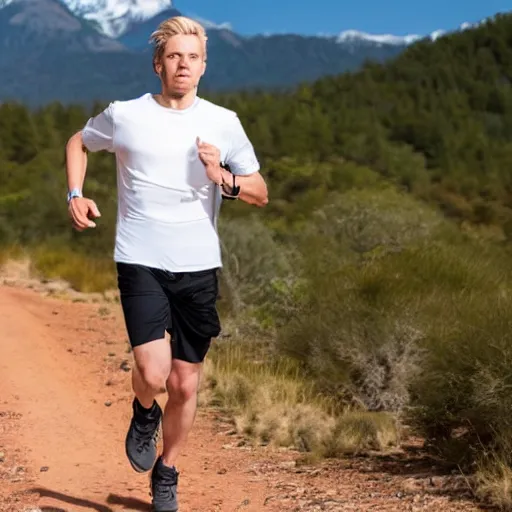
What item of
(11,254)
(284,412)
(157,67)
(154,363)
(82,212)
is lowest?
(11,254)

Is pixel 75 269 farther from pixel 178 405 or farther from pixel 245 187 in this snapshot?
pixel 245 187

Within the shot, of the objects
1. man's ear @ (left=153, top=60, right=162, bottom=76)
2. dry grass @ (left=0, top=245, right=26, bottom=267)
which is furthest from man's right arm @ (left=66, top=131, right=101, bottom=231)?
dry grass @ (left=0, top=245, right=26, bottom=267)

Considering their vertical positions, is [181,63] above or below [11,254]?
above

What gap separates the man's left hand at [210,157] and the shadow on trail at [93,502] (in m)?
1.69

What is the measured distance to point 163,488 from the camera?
452 cm

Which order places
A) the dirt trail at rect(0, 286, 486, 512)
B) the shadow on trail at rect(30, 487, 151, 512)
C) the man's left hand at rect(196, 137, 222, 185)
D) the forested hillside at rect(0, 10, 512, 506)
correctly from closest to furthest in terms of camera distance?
the man's left hand at rect(196, 137, 222, 185)
the shadow on trail at rect(30, 487, 151, 512)
the dirt trail at rect(0, 286, 486, 512)
the forested hillside at rect(0, 10, 512, 506)

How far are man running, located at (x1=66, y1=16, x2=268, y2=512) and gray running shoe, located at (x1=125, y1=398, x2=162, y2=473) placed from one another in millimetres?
201

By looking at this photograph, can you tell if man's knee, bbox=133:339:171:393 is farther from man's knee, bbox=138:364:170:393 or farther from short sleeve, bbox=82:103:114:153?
short sleeve, bbox=82:103:114:153

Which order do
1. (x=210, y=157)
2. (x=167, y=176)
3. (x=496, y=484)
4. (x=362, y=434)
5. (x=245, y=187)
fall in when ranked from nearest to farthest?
1. (x=210, y=157)
2. (x=167, y=176)
3. (x=245, y=187)
4. (x=496, y=484)
5. (x=362, y=434)

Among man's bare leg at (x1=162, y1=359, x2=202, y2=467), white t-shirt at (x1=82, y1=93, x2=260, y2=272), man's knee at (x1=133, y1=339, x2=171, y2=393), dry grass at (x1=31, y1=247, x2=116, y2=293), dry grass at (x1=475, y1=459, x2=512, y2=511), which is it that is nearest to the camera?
white t-shirt at (x1=82, y1=93, x2=260, y2=272)

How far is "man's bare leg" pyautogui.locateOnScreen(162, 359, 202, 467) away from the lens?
4.46 m

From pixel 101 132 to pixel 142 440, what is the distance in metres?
1.36

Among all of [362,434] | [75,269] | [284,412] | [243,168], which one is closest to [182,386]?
[243,168]

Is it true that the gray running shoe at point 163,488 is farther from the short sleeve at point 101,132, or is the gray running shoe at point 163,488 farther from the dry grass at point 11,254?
the dry grass at point 11,254
